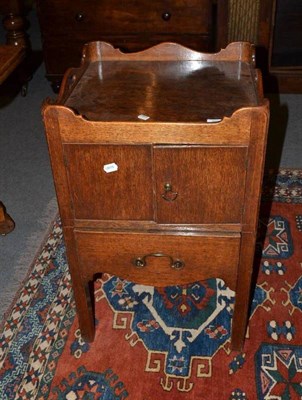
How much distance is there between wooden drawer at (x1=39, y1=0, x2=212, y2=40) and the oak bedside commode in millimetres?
1271

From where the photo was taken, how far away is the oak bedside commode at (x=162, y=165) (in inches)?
50.1

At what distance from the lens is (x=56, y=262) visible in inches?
84.4

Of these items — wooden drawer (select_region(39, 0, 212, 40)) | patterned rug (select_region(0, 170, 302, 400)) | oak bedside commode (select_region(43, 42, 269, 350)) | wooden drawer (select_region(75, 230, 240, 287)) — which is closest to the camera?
oak bedside commode (select_region(43, 42, 269, 350))

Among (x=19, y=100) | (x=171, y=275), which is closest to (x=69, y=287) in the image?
(x=171, y=275)

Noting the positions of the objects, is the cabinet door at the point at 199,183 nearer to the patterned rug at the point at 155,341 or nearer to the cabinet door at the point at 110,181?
the cabinet door at the point at 110,181

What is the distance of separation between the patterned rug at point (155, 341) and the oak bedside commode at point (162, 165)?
16 cm

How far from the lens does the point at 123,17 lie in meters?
2.89

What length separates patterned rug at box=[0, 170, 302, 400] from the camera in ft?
5.36

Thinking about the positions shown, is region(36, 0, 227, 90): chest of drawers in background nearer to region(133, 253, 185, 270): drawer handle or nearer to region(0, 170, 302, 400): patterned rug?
region(0, 170, 302, 400): patterned rug

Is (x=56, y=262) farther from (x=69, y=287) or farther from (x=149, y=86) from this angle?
(x=149, y=86)

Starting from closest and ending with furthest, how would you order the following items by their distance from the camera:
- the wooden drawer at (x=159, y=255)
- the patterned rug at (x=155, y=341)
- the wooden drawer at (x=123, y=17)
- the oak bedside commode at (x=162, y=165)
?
1. the oak bedside commode at (x=162, y=165)
2. the wooden drawer at (x=159, y=255)
3. the patterned rug at (x=155, y=341)
4. the wooden drawer at (x=123, y=17)

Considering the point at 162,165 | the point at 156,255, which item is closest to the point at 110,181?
the point at 162,165

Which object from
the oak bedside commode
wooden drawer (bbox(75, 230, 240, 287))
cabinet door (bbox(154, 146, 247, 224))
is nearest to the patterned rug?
the oak bedside commode

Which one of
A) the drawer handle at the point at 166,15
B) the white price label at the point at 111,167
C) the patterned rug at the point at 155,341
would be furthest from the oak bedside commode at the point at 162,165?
the drawer handle at the point at 166,15
